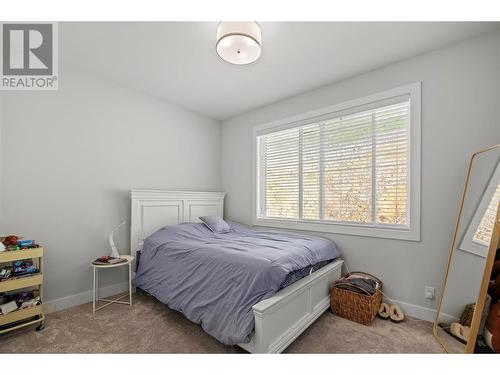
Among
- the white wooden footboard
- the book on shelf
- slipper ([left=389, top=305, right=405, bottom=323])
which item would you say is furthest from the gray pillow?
slipper ([left=389, top=305, right=405, bottom=323])

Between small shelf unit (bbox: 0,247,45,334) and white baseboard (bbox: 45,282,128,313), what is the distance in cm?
26

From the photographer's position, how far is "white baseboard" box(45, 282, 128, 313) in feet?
7.54

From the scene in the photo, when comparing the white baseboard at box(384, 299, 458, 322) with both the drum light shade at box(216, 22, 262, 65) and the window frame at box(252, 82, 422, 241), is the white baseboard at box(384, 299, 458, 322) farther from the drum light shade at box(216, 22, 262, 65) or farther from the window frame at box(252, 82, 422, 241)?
the drum light shade at box(216, 22, 262, 65)

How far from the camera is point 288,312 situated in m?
1.73

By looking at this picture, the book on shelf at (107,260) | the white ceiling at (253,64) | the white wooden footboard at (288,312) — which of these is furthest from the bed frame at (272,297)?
the white ceiling at (253,64)

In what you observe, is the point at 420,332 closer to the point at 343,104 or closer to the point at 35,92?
the point at 343,104

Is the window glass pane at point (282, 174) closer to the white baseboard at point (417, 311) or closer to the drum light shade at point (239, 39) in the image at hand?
the white baseboard at point (417, 311)

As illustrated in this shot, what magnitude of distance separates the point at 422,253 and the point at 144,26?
3.13 m

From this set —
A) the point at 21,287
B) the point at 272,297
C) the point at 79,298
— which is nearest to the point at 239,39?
the point at 272,297

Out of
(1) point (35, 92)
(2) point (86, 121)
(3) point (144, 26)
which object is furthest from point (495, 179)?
(1) point (35, 92)

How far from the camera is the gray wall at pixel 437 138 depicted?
76.6 inches

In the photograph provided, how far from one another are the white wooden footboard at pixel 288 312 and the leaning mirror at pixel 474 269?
0.92 meters

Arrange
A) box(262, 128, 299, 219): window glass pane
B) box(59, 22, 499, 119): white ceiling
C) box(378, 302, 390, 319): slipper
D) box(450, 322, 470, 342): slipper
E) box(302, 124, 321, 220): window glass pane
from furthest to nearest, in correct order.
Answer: box(262, 128, 299, 219): window glass pane → box(302, 124, 321, 220): window glass pane → box(378, 302, 390, 319): slipper → box(59, 22, 499, 119): white ceiling → box(450, 322, 470, 342): slipper

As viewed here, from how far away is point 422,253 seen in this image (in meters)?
2.19
